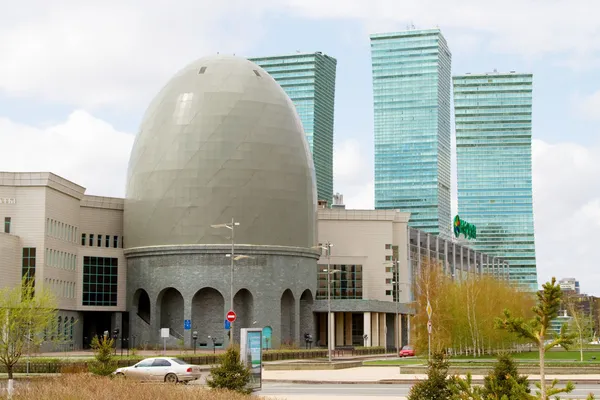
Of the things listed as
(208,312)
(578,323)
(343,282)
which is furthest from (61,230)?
(578,323)

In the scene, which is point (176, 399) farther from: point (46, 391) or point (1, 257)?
point (1, 257)

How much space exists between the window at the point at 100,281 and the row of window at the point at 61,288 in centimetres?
235

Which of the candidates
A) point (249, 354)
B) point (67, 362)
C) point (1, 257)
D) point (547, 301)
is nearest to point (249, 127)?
point (1, 257)

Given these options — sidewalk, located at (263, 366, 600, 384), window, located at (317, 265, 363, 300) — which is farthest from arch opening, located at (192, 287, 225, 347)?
sidewalk, located at (263, 366, 600, 384)

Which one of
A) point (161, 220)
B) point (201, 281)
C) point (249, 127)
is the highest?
point (249, 127)

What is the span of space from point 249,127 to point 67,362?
142 ft

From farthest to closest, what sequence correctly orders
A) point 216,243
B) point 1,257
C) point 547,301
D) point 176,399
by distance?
1. point 216,243
2. point 1,257
3. point 176,399
4. point 547,301

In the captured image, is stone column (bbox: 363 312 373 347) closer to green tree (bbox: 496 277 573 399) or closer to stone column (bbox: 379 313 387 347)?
stone column (bbox: 379 313 387 347)

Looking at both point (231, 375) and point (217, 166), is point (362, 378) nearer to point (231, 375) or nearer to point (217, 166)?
point (231, 375)

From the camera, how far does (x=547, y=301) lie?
15633 millimetres

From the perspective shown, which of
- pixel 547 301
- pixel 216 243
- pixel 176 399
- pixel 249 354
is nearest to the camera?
pixel 547 301

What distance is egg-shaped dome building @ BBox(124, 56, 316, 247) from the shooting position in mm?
91500

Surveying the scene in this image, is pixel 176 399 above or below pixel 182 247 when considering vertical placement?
below

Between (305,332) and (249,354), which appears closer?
(249,354)
